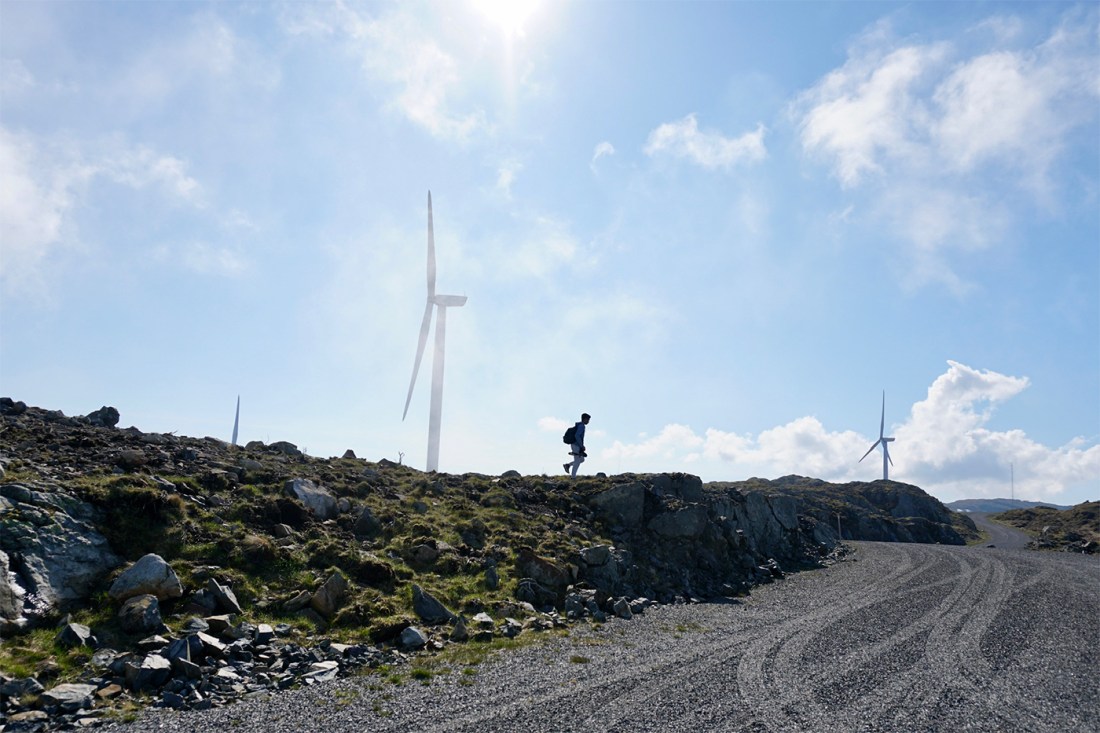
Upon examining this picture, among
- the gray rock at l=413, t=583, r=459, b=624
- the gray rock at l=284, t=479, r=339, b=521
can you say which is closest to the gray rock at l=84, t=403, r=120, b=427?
the gray rock at l=284, t=479, r=339, b=521

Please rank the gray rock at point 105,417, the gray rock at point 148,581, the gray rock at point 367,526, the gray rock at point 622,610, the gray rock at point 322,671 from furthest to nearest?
the gray rock at point 105,417 → the gray rock at point 367,526 → the gray rock at point 622,610 → the gray rock at point 148,581 → the gray rock at point 322,671

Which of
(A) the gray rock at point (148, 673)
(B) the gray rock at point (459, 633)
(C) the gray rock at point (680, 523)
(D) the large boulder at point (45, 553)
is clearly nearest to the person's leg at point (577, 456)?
(C) the gray rock at point (680, 523)

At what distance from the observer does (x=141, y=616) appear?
1520 cm

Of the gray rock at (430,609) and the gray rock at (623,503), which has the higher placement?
the gray rock at (623,503)

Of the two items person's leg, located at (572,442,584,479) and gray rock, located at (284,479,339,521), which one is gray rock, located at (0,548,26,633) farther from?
person's leg, located at (572,442,584,479)

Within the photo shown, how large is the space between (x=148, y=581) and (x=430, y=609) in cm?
792

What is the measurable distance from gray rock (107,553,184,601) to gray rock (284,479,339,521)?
776cm

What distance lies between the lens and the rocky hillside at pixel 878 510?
84188 mm

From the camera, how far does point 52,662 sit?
13.1 metres

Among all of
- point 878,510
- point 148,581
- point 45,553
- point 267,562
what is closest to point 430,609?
point 267,562

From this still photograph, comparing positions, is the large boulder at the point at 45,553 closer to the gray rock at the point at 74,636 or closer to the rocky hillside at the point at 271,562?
the rocky hillside at the point at 271,562

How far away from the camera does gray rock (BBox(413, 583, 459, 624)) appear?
777 inches

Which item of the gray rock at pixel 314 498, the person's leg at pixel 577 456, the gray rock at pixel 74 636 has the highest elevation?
the person's leg at pixel 577 456

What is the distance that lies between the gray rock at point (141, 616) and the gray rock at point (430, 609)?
7.16 m
